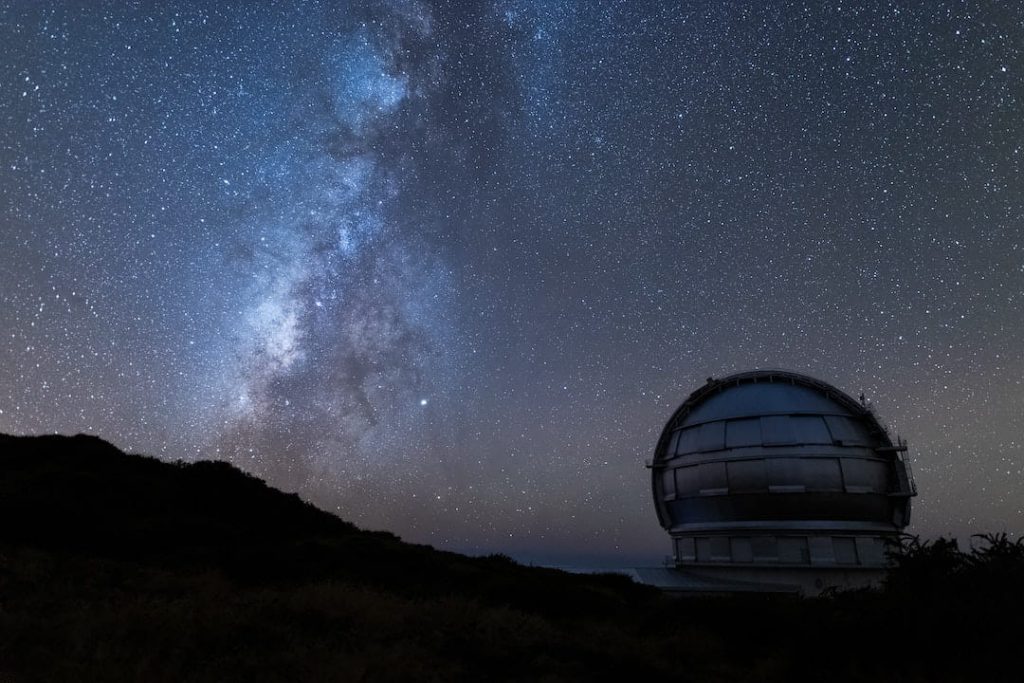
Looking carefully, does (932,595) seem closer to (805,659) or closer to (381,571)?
(805,659)

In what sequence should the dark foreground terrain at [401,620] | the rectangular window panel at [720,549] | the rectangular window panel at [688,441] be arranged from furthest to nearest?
the rectangular window panel at [688,441]
the rectangular window panel at [720,549]
the dark foreground terrain at [401,620]

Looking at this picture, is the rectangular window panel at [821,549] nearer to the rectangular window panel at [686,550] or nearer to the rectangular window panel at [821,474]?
the rectangular window panel at [821,474]

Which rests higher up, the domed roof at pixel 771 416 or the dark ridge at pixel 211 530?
the domed roof at pixel 771 416

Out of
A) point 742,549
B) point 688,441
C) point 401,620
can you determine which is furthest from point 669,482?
point 401,620

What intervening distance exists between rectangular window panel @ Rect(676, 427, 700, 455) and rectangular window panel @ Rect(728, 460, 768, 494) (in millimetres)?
2191

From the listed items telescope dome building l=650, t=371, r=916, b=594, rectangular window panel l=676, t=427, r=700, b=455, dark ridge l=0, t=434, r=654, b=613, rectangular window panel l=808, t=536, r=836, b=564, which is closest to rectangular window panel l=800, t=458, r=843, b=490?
telescope dome building l=650, t=371, r=916, b=594

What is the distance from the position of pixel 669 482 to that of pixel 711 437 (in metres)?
3.16

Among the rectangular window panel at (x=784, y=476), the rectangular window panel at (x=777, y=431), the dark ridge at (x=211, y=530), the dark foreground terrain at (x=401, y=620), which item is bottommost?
the dark foreground terrain at (x=401, y=620)

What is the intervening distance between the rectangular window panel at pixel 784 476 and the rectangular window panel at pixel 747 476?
0.24 m

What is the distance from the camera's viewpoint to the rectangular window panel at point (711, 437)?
79.5ft

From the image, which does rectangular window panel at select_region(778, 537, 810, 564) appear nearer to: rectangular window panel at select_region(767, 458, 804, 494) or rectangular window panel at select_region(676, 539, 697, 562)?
rectangular window panel at select_region(767, 458, 804, 494)

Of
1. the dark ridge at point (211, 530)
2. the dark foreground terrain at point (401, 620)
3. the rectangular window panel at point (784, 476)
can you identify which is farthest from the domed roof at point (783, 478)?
the dark foreground terrain at point (401, 620)

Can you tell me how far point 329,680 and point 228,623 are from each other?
3.31 meters

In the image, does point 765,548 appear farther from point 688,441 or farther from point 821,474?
point 688,441
